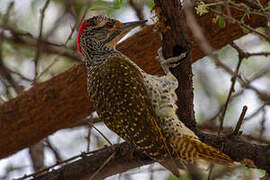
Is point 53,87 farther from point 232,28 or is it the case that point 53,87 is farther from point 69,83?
point 232,28

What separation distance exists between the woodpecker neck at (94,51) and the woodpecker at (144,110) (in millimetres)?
78

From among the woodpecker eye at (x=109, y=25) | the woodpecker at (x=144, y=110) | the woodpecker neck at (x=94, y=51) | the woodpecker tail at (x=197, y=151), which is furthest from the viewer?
the woodpecker eye at (x=109, y=25)

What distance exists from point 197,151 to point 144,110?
51cm

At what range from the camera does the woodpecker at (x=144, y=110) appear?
331 centimetres

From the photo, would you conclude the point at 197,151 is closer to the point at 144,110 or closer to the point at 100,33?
the point at 144,110

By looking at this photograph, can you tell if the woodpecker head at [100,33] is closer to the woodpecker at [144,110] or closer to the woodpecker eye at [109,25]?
the woodpecker eye at [109,25]

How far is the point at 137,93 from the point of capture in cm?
349

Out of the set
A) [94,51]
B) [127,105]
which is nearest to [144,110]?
[127,105]

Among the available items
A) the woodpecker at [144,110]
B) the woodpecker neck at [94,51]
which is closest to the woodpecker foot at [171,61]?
the woodpecker at [144,110]

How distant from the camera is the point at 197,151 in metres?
3.25

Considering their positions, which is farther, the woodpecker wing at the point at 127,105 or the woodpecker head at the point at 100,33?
the woodpecker head at the point at 100,33

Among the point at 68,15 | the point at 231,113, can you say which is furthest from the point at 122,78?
the point at 68,15

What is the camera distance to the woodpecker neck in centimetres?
401

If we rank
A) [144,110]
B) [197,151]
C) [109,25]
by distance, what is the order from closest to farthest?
[197,151]
[144,110]
[109,25]
